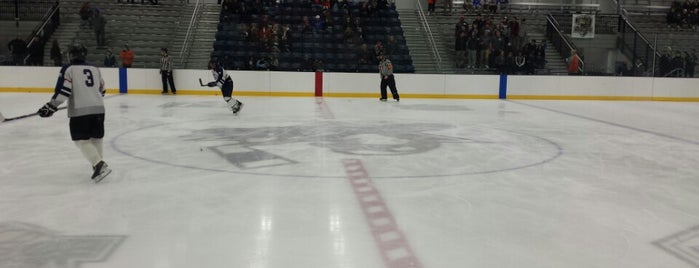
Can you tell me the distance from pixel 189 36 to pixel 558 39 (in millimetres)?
10704

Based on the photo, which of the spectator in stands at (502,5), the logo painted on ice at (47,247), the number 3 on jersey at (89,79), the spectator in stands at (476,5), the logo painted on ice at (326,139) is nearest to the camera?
the logo painted on ice at (47,247)

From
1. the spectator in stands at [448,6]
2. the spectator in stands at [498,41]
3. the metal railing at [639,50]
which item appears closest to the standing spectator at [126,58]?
the spectator in stands at [448,6]

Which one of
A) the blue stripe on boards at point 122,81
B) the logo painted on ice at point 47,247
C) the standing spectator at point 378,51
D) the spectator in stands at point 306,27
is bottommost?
the logo painted on ice at point 47,247

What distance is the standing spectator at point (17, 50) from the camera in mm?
15406

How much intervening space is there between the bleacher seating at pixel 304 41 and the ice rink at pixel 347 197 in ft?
24.4

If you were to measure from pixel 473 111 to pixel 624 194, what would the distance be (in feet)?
25.5

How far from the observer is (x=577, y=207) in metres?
4.20

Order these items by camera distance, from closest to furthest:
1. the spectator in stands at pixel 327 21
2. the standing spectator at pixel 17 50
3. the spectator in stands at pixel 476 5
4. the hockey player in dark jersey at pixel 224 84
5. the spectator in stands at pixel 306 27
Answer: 1. the hockey player in dark jersey at pixel 224 84
2. the standing spectator at pixel 17 50
3. the spectator in stands at pixel 306 27
4. the spectator in stands at pixel 327 21
5. the spectator in stands at pixel 476 5

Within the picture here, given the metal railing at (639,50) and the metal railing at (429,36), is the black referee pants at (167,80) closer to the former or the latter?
the metal railing at (429,36)

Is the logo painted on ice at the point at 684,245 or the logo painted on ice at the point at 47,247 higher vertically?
the logo painted on ice at the point at 47,247

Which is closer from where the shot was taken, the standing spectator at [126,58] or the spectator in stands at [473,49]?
the standing spectator at [126,58]

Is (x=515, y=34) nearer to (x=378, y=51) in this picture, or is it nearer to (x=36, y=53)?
(x=378, y=51)

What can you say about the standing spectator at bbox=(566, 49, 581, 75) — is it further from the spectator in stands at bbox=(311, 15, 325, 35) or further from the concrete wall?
the spectator in stands at bbox=(311, 15, 325, 35)

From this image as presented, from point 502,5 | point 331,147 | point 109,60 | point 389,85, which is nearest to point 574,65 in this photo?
point 502,5
